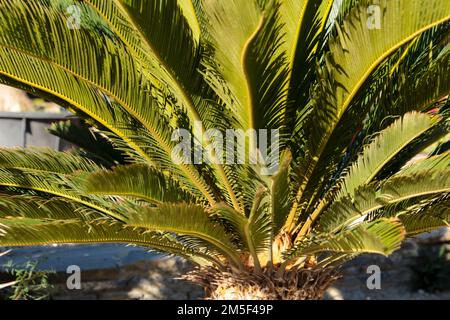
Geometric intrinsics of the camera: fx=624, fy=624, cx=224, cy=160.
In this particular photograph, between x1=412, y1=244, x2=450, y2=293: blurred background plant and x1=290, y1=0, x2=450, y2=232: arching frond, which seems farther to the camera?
x1=412, y1=244, x2=450, y2=293: blurred background plant

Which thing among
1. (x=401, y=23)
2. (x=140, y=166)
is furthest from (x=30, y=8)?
(x=401, y=23)

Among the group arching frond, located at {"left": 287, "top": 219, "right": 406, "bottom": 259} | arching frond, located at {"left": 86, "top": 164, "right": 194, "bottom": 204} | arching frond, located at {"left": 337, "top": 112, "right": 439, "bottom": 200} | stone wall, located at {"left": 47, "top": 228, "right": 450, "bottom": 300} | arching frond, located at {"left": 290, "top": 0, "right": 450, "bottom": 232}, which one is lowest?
stone wall, located at {"left": 47, "top": 228, "right": 450, "bottom": 300}

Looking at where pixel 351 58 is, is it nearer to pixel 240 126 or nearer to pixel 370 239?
pixel 240 126

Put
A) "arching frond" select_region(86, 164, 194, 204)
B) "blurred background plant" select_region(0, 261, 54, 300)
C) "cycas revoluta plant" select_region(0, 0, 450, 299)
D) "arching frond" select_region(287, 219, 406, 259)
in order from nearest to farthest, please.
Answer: "arching frond" select_region(287, 219, 406, 259) → "arching frond" select_region(86, 164, 194, 204) → "cycas revoluta plant" select_region(0, 0, 450, 299) → "blurred background plant" select_region(0, 261, 54, 300)

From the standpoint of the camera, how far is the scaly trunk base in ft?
12.8

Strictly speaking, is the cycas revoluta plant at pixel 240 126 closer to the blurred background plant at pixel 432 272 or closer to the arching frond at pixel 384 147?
the arching frond at pixel 384 147

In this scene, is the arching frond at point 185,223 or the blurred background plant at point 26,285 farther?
the blurred background plant at point 26,285

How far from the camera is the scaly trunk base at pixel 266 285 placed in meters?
3.89

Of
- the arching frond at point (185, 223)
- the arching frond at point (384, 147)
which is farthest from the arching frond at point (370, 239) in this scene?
the arching frond at point (185, 223)

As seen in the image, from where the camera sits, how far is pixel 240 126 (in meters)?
3.57

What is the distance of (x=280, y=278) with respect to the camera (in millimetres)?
3895

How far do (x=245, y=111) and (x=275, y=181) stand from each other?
18.8 inches

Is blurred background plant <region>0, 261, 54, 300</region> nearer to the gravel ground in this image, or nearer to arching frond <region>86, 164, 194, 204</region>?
the gravel ground

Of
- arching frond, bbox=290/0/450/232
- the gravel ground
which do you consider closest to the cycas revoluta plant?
arching frond, bbox=290/0/450/232
